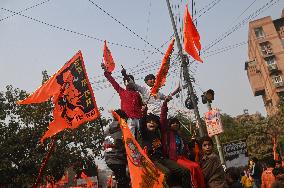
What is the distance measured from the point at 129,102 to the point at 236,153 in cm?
686

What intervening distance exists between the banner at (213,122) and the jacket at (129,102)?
19.1 ft

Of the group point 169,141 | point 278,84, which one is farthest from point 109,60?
point 278,84

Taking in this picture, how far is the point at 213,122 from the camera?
12.9 meters

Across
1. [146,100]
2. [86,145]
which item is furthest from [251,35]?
[146,100]

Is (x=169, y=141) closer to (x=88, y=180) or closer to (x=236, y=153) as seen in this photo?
(x=236, y=153)

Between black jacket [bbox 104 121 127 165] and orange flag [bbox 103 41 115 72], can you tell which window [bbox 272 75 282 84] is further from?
black jacket [bbox 104 121 127 165]

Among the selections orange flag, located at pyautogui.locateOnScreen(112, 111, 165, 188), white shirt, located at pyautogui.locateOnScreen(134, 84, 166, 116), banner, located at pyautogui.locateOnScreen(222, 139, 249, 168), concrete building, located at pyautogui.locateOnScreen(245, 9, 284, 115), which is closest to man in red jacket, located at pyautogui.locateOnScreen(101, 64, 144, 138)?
white shirt, located at pyautogui.locateOnScreen(134, 84, 166, 116)

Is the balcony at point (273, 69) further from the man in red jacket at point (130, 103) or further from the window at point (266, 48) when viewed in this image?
the man in red jacket at point (130, 103)

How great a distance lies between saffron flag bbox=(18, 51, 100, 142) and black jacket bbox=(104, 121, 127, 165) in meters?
1.61

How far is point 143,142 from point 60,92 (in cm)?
311

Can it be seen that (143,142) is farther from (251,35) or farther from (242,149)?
(251,35)

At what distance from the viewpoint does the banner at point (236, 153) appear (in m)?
12.8

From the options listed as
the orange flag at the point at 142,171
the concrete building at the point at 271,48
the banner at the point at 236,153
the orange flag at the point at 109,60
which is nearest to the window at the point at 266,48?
the concrete building at the point at 271,48

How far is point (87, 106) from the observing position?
8.39 metres
